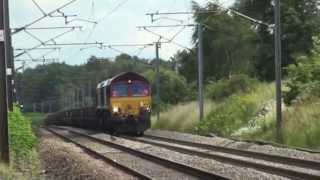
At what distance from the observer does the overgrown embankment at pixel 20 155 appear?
1816 centimetres

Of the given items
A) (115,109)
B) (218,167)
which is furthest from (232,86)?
(218,167)

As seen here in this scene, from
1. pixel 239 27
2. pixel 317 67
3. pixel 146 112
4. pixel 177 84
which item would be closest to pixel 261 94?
pixel 146 112

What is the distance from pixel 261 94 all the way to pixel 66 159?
21071mm

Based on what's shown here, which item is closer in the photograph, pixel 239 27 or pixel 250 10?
pixel 250 10

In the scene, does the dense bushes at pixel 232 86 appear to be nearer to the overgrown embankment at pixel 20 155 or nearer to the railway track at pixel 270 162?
the railway track at pixel 270 162

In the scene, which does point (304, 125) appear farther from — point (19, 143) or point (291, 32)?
point (291, 32)

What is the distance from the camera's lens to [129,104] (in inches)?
1700

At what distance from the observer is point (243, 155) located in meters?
25.3

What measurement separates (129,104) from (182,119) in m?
10.7

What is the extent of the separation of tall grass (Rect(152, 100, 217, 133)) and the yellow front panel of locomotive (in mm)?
4647

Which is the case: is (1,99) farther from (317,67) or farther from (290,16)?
(290,16)

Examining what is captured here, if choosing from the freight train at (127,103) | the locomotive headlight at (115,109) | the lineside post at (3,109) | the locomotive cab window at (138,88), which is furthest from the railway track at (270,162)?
the locomotive cab window at (138,88)

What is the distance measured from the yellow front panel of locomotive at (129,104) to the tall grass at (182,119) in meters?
4.65

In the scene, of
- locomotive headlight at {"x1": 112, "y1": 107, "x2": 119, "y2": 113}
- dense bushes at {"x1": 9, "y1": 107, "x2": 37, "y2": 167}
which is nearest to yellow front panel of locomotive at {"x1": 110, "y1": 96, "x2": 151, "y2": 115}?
locomotive headlight at {"x1": 112, "y1": 107, "x2": 119, "y2": 113}
